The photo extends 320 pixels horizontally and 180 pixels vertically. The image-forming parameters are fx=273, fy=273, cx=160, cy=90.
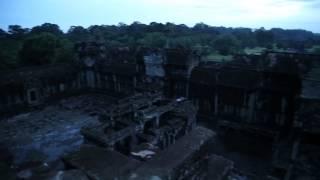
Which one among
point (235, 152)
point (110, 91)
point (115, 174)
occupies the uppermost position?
point (115, 174)

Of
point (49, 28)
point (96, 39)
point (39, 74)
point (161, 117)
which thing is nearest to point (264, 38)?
point (96, 39)

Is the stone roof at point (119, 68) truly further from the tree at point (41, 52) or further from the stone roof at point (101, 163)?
the stone roof at point (101, 163)

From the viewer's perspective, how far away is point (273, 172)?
14656 mm

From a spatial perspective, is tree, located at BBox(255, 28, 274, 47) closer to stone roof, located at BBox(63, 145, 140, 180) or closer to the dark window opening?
the dark window opening

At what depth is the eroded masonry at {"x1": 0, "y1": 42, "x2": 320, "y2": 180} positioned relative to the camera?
200 inches

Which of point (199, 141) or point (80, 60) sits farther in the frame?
point (80, 60)

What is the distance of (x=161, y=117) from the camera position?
44.9 feet

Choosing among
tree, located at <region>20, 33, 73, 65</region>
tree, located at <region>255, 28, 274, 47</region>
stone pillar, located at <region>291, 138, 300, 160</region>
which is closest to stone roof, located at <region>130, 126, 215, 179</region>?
stone pillar, located at <region>291, 138, 300, 160</region>

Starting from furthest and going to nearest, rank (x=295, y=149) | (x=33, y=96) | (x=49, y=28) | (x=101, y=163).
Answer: (x=49, y=28)
(x=33, y=96)
(x=295, y=149)
(x=101, y=163)

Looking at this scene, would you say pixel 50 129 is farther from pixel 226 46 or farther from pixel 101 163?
pixel 226 46

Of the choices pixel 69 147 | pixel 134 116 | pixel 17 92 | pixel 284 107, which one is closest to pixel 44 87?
pixel 17 92

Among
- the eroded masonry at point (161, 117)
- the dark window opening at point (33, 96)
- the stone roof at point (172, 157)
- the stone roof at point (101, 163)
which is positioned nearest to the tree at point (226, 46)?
the eroded masonry at point (161, 117)

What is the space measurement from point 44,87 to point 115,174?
2542cm

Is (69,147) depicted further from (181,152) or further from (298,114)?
(181,152)
